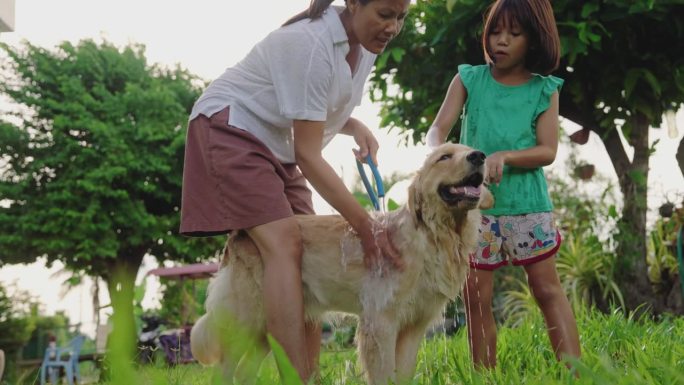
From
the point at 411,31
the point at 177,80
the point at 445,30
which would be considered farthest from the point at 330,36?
the point at 177,80

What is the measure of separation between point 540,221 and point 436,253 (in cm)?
72

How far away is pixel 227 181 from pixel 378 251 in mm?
696

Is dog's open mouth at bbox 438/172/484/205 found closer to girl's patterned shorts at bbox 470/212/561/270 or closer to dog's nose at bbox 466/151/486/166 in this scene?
dog's nose at bbox 466/151/486/166

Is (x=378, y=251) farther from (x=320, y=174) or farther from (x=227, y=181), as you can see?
(x=227, y=181)

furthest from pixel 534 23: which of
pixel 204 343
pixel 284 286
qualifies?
pixel 204 343

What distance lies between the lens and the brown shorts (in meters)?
2.70

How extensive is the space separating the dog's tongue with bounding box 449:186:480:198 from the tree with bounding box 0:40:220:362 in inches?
687

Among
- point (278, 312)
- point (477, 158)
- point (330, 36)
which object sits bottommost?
point (278, 312)

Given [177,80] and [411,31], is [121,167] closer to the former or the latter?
[177,80]

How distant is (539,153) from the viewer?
127 inches

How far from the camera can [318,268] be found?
9.66 ft

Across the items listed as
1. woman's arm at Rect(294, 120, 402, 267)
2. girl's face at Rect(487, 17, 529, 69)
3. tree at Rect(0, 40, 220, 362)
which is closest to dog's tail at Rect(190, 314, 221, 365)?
woman's arm at Rect(294, 120, 402, 267)

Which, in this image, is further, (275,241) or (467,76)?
(467,76)

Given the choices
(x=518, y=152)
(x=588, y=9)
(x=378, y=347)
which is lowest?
(x=378, y=347)
